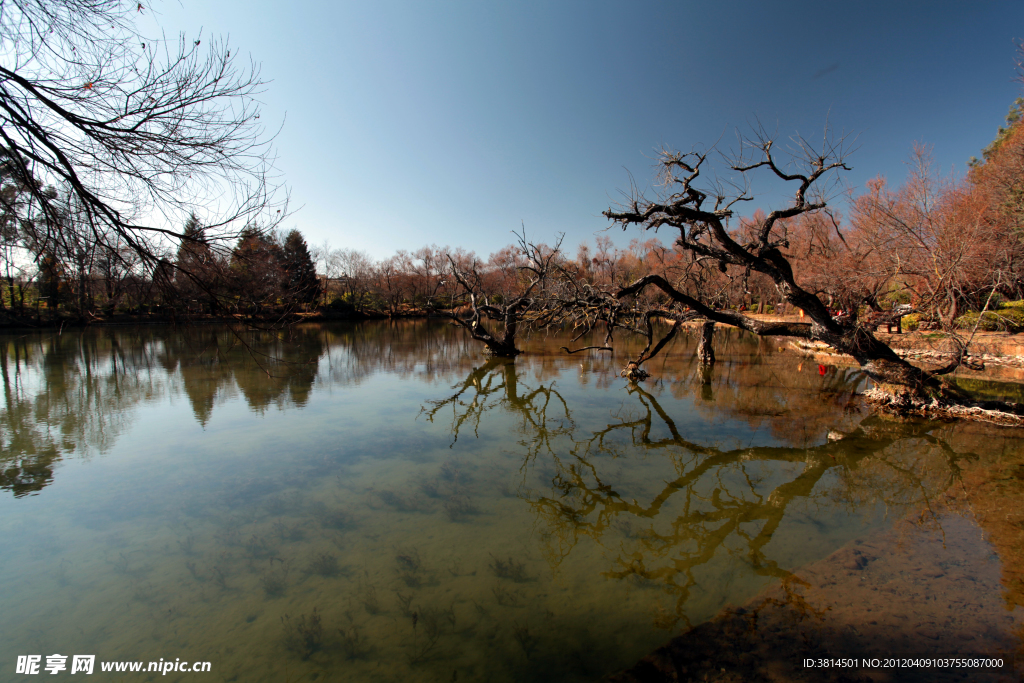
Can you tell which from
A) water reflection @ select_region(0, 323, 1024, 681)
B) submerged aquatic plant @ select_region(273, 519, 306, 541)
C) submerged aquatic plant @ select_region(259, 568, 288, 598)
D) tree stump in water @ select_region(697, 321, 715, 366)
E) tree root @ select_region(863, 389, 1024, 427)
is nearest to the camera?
water reflection @ select_region(0, 323, 1024, 681)

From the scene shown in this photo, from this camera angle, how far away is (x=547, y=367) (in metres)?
15.1

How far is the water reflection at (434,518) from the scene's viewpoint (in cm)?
321

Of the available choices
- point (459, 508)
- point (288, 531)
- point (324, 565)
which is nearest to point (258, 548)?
point (288, 531)

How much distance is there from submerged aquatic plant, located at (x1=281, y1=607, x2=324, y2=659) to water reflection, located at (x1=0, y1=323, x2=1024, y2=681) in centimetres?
2

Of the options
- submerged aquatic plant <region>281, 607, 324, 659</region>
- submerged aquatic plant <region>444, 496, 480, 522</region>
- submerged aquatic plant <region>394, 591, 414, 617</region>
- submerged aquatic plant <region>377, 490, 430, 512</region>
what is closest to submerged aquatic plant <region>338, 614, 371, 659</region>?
submerged aquatic plant <region>281, 607, 324, 659</region>

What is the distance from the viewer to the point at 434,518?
484 cm

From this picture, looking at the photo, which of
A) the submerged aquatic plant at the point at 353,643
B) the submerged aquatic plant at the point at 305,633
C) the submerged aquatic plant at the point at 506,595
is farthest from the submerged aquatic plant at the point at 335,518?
the submerged aquatic plant at the point at 506,595

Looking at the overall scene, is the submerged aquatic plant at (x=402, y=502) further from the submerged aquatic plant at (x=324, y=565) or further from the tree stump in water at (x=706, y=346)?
the tree stump in water at (x=706, y=346)

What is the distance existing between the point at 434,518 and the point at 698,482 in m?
3.46

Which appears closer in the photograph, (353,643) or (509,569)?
(353,643)

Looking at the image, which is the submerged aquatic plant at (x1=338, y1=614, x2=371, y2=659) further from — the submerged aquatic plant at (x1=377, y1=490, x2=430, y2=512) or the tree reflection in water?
the submerged aquatic plant at (x1=377, y1=490, x2=430, y2=512)

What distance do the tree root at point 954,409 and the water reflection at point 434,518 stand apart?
0.62 m

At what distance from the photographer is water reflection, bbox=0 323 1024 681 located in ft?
10.5

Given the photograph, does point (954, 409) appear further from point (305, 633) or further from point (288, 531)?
point (288, 531)
